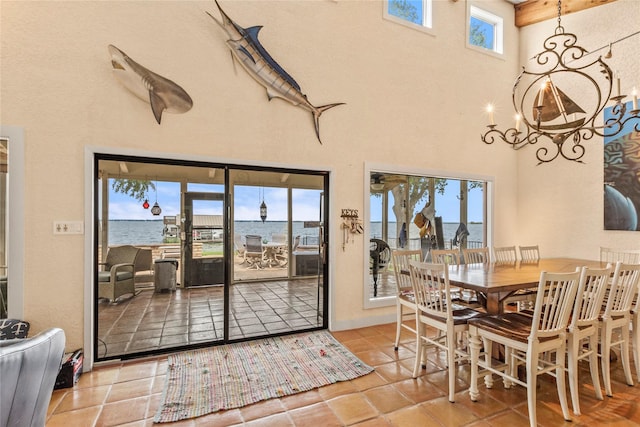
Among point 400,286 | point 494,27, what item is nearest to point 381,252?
point 400,286

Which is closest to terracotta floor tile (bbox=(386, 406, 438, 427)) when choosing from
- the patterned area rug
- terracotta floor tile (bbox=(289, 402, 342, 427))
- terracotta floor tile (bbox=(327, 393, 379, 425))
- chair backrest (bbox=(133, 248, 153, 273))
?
terracotta floor tile (bbox=(327, 393, 379, 425))

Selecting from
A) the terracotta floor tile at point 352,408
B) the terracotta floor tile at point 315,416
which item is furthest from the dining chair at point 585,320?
the terracotta floor tile at point 315,416

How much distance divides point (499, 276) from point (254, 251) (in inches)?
112

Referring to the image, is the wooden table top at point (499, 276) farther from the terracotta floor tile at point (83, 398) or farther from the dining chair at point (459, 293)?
→ the terracotta floor tile at point (83, 398)

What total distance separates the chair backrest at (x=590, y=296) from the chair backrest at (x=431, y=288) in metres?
0.83

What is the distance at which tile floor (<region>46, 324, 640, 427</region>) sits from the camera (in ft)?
7.14

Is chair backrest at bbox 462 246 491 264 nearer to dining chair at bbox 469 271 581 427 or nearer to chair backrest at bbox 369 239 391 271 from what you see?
chair backrest at bbox 369 239 391 271

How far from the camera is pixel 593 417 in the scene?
2205mm

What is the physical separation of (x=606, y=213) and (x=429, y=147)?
2603 mm

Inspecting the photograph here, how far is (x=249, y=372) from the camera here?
2.83 meters

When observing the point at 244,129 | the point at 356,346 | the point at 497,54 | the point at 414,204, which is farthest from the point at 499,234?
the point at 244,129

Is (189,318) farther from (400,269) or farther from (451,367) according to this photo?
(451,367)

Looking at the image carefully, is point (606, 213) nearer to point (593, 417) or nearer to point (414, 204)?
point (414, 204)

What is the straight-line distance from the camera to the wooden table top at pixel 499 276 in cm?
249
